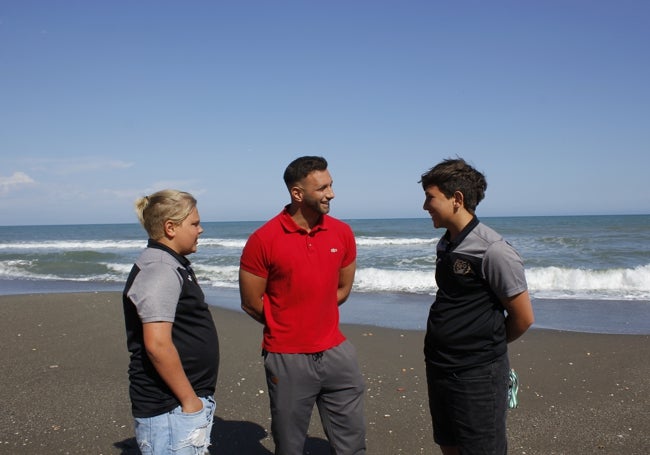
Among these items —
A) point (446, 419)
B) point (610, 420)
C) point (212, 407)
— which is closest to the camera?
point (212, 407)

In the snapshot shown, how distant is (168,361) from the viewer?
2.27 metres

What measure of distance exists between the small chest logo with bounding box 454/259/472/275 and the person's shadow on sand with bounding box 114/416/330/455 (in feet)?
6.80

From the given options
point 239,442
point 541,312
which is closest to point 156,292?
point 239,442

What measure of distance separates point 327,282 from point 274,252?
1.16 ft

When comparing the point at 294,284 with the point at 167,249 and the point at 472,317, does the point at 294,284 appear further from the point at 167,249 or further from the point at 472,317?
the point at 472,317

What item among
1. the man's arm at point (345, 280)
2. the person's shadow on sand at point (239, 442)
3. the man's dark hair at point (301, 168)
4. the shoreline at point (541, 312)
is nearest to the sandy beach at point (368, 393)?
the person's shadow on sand at point (239, 442)

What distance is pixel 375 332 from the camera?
7.91m

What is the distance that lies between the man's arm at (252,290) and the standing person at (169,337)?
1.40 ft

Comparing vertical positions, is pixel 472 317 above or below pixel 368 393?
above

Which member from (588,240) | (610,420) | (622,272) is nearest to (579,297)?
(622,272)

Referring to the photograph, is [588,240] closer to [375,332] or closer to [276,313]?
[375,332]

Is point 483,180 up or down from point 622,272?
up

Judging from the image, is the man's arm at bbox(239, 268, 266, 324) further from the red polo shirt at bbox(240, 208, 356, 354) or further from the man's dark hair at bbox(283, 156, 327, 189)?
the man's dark hair at bbox(283, 156, 327, 189)

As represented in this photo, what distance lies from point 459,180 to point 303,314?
44.0 inches
